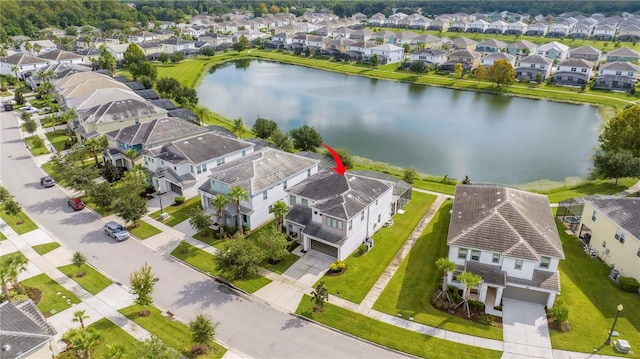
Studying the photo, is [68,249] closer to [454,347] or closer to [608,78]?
[454,347]

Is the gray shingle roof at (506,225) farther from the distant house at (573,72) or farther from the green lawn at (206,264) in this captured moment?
the distant house at (573,72)

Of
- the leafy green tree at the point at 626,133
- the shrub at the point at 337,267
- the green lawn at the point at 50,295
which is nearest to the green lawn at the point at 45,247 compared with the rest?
the green lawn at the point at 50,295

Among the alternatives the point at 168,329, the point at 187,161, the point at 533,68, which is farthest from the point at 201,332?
the point at 533,68

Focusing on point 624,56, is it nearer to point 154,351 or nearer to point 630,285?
point 630,285

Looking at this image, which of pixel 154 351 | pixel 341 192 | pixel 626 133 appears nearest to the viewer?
pixel 154 351

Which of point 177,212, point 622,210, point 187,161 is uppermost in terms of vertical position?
point 622,210

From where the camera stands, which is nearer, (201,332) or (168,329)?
(201,332)
